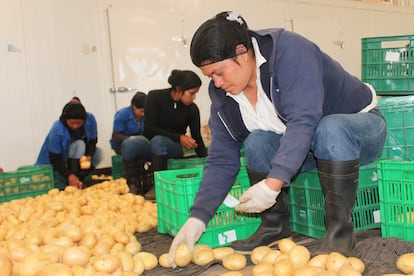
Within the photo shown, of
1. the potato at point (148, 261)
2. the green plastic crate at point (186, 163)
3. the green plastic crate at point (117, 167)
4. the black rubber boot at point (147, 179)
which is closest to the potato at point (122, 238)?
the potato at point (148, 261)

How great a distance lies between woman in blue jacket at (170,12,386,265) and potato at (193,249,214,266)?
49 mm

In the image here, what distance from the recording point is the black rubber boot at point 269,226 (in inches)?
60.3

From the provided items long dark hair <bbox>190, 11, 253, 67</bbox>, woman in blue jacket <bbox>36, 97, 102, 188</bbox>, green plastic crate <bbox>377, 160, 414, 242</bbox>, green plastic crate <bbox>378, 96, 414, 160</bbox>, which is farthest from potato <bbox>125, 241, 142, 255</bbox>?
woman in blue jacket <bbox>36, 97, 102, 188</bbox>

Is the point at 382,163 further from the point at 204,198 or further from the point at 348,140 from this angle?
the point at 204,198

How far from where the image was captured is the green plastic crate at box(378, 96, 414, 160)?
1824 mm

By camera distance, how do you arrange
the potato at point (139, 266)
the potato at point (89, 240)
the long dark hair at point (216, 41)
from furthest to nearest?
the potato at point (89, 240), the potato at point (139, 266), the long dark hair at point (216, 41)

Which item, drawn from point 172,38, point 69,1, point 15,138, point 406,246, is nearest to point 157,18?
point 172,38

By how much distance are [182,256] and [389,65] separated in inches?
66.6

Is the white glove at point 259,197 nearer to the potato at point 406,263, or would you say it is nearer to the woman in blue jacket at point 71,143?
the potato at point 406,263

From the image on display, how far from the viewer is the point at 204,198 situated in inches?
58.1

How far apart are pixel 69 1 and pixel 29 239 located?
10.1 ft

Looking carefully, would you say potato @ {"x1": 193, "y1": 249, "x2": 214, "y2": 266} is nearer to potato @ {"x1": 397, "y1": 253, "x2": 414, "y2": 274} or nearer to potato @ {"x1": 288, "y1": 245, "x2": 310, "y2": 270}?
potato @ {"x1": 288, "y1": 245, "x2": 310, "y2": 270}

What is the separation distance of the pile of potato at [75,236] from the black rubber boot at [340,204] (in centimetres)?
56

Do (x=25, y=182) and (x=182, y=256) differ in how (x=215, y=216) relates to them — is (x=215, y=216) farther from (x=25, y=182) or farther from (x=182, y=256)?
(x=25, y=182)
